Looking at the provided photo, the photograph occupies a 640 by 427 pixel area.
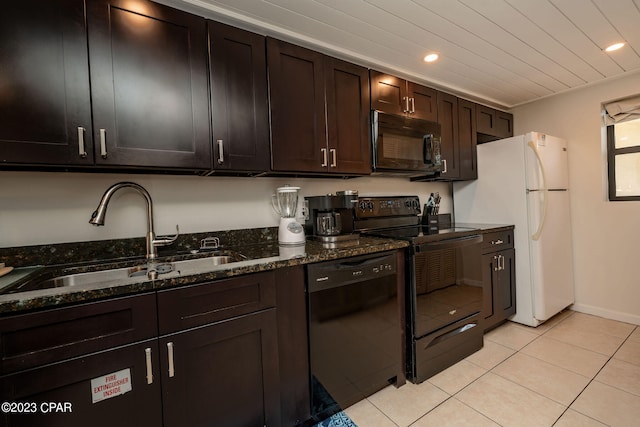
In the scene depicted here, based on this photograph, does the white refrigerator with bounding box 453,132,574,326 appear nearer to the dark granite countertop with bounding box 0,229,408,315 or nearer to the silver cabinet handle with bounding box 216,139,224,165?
the dark granite countertop with bounding box 0,229,408,315

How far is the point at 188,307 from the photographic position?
1115 mm

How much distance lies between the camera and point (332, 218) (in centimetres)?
191

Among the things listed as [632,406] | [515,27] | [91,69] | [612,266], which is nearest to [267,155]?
[91,69]

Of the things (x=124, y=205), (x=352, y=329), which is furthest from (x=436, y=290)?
(x=124, y=205)

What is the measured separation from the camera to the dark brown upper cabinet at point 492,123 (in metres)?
2.88

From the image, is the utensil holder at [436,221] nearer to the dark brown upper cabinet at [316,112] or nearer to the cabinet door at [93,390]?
the dark brown upper cabinet at [316,112]

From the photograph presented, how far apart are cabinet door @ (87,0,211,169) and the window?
364cm

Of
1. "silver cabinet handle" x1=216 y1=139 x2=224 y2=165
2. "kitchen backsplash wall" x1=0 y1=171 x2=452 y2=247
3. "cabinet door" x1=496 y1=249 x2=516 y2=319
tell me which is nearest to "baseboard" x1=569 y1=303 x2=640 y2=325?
"cabinet door" x1=496 y1=249 x2=516 y2=319

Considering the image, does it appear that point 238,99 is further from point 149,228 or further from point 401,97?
point 401,97

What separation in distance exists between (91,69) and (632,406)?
3.27m

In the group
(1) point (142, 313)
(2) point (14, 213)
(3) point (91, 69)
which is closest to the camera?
(1) point (142, 313)

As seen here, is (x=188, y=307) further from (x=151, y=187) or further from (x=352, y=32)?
(x=352, y=32)

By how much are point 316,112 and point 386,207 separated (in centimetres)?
103

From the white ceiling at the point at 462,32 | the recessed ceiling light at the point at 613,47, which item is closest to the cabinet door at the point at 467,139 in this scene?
the white ceiling at the point at 462,32
